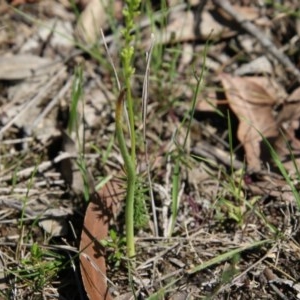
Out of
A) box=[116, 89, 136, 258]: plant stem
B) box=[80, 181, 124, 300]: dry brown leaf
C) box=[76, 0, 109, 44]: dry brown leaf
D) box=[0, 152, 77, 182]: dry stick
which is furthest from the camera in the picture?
box=[76, 0, 109, 44]: dry brown leaf

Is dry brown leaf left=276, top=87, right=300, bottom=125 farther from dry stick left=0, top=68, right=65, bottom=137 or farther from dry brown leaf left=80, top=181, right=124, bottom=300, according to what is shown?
dry stick left=0, top=68, right=65, bottom=137

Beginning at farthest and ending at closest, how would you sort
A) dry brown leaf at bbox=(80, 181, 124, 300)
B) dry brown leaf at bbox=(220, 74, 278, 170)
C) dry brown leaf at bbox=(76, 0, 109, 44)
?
dry brown leaf at bbox=(76, 0, 109, 44)
dry brown leaf at bbox=(220, 74, 278, 170)
dry brown leaf at bbox=(80, 181, 124, 300)

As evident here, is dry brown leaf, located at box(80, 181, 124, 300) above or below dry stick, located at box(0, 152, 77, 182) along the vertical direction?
below

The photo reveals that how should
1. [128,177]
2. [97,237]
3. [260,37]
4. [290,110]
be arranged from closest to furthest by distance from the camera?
[128,177], [97,237], [290,110], [260,37]

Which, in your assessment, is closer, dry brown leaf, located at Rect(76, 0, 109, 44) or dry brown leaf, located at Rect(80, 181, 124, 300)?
dry brown leaf, located at Rect(80, 181, 124, 300)

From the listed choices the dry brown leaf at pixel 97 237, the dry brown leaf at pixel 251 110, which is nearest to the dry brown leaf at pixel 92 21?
the dry brown leaf at pixel 251 110

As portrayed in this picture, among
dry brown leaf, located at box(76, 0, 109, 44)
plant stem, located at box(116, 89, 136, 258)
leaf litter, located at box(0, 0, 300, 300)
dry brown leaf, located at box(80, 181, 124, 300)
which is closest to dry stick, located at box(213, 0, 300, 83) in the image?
leaf litter, located at box(0, 0, 300, 300)

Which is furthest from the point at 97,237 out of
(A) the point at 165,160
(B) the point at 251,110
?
(B) the point at 251,110

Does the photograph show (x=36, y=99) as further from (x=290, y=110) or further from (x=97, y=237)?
(x=290, y=110)
